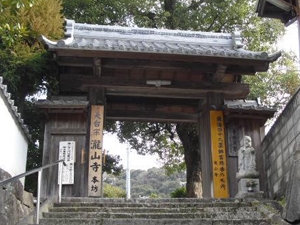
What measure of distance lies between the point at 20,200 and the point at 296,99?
6187 millimetres

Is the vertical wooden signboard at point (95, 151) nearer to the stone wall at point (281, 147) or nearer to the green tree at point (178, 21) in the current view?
the stone wall at point (281, 147)

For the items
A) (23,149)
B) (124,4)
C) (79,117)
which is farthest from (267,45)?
(23,149)

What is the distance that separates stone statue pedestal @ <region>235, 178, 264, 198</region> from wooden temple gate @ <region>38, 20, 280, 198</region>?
1.62 meters

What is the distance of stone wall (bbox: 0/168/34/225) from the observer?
7.68 m

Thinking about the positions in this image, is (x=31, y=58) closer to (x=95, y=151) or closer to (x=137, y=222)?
(x=95, y=151)

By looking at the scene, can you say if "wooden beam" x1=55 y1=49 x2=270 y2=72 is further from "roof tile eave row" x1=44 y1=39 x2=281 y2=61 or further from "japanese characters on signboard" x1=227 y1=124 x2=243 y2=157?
"japanese characters on signboard" x1=227 y1=124 x2=243 y2=157

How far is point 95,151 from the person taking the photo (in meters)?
11.2

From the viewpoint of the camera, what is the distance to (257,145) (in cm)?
1217

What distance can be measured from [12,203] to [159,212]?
282 cm

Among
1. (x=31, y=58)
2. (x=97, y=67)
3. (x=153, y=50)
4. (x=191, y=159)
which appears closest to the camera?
(x=153, y=50)

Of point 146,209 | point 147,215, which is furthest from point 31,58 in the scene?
point 147,215

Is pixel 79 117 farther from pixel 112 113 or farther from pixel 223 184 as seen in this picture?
pixel 223 184

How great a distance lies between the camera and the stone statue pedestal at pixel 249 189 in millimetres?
9461

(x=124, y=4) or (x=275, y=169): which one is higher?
(x=124, y=4)
